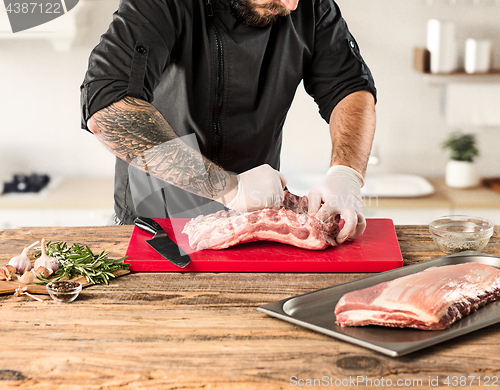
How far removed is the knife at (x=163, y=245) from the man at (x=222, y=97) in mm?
165

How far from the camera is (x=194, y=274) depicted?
4.61 ft

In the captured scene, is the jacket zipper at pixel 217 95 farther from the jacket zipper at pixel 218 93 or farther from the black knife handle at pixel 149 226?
the black knife handle at pixel 149 226

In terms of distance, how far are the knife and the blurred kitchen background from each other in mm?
2085

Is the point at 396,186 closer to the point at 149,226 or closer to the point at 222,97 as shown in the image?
the point at 222,97

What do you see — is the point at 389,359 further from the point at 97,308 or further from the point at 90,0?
the point at 90,0

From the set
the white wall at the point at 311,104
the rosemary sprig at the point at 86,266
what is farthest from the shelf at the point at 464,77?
the rosemary sprig at the point at 86,266

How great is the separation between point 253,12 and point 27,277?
119 cm

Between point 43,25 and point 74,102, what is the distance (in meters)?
0.59

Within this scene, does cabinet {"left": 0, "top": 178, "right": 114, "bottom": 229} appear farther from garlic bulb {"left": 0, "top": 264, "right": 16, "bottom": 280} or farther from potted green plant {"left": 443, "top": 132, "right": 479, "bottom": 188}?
potted green plant {"left": 443, "top": 132, "right": 479, "bottom": 188}

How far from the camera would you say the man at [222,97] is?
5.40 ft

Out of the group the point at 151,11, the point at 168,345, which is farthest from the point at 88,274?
the point at 151,11

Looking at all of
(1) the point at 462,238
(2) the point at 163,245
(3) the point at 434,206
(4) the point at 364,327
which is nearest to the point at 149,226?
(2) the point at 163,245

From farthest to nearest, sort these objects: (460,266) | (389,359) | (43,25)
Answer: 1. (43,25)
2. (460,266)
3. (389,359)

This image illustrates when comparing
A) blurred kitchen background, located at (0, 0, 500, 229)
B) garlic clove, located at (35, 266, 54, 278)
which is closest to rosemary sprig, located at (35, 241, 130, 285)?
garlic clove, located at (35, 266, 54, 278)
